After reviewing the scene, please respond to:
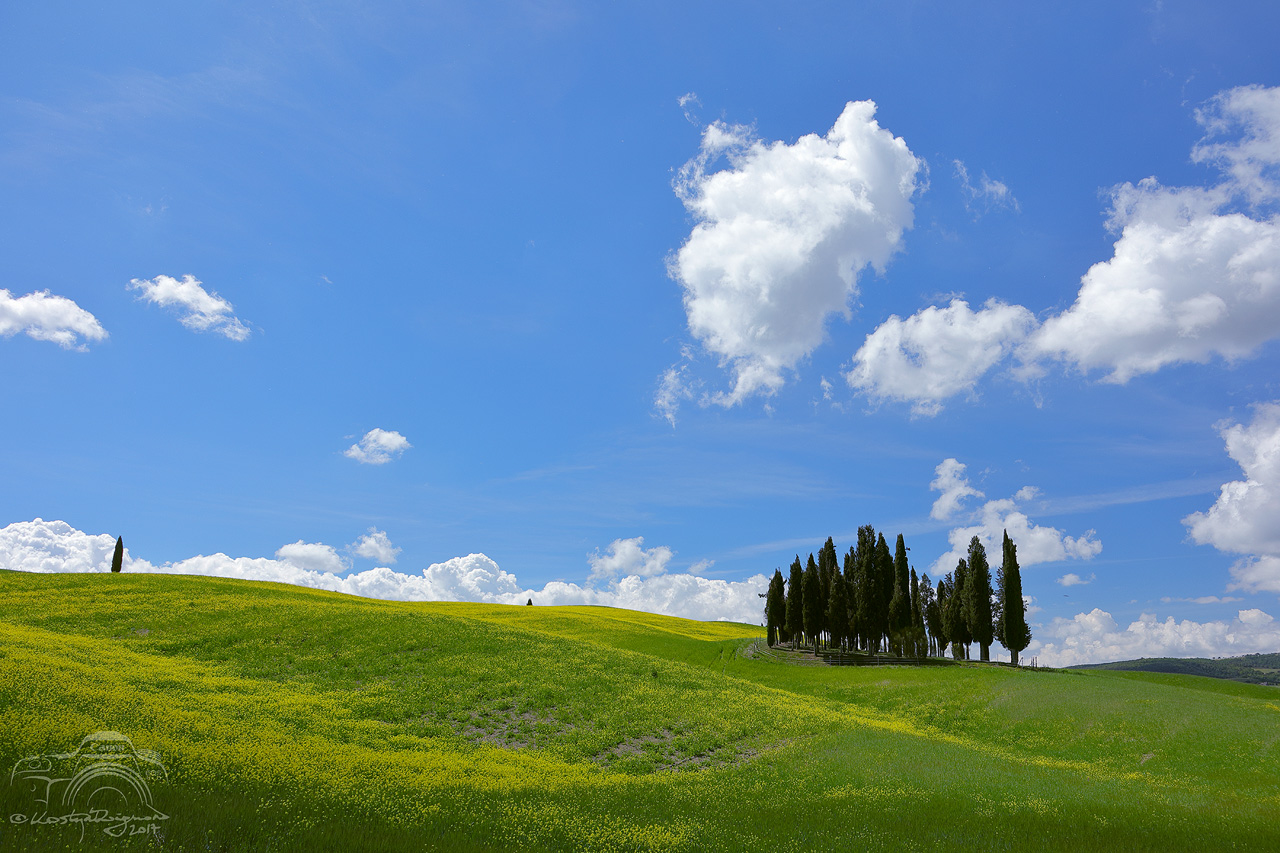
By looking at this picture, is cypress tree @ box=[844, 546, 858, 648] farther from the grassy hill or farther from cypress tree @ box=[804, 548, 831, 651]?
the grassy hill

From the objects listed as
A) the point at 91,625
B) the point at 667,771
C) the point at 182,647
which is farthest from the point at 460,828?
the point at 91,625

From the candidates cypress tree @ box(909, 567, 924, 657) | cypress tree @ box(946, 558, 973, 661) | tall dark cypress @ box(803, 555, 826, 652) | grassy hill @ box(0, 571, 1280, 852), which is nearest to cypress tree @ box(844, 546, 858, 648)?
tall dark cypress @ box(803, 555, 826, 652)

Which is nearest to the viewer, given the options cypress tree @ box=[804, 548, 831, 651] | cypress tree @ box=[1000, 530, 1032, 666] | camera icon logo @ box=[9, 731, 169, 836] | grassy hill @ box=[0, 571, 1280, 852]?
camera icon logo @ box=[9, 731, 169, 836]

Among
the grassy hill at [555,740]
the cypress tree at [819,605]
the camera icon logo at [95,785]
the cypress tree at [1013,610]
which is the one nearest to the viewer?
the camera icon logo at [95,785]

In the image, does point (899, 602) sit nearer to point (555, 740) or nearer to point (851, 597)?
point (851, 597)

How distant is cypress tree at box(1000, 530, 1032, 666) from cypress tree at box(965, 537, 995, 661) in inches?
78.8

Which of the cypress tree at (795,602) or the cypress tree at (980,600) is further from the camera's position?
the cypress tree at (795,602)

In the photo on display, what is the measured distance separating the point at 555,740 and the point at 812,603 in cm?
6117

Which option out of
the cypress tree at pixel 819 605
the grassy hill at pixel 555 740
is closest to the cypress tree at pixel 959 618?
the cypress tree at pixel 819 605

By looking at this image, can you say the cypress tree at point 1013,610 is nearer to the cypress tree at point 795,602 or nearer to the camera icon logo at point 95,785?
the cypress tree at point 795,602

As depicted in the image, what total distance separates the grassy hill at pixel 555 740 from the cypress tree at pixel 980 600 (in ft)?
78.4

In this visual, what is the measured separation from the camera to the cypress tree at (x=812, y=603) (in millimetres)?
81562

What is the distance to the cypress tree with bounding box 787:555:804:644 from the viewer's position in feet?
282

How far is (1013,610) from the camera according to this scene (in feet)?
234
